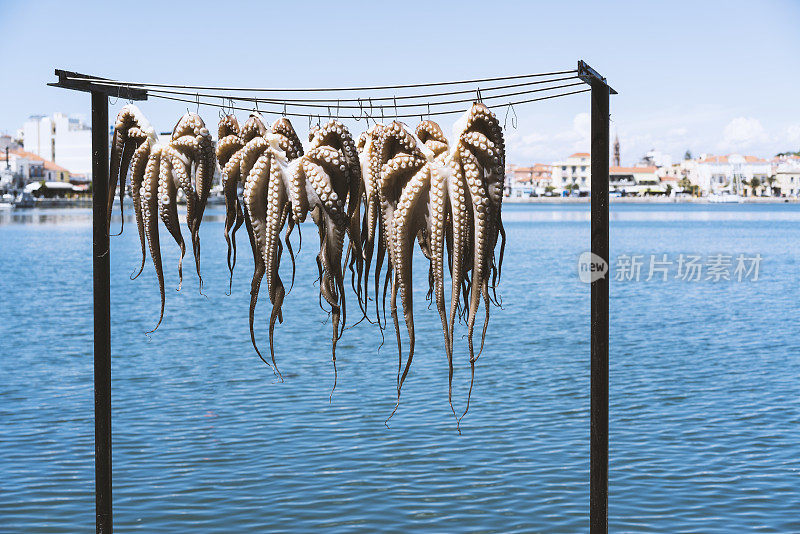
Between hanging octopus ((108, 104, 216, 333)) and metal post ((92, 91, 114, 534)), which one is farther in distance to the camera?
metal post ((92, 91, 114, 534))

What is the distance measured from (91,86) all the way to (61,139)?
585ft

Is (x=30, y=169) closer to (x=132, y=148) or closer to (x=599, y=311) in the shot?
(x=132, y=148)

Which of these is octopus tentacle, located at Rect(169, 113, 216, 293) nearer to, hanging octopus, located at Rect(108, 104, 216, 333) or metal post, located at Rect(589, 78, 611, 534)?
hanging octopus, located at Rect(108, 104, 216, 333)

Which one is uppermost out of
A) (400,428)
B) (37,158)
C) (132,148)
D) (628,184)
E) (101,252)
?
(37,158)

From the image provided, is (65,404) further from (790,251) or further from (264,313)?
(790,251)

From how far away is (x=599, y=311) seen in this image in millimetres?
6176

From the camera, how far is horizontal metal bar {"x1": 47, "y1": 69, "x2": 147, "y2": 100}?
21.4ft

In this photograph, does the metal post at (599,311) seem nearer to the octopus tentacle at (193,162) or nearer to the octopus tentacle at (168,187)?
the octopus tentacle at (193,162)

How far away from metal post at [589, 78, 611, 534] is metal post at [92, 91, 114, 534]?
336 centimetres

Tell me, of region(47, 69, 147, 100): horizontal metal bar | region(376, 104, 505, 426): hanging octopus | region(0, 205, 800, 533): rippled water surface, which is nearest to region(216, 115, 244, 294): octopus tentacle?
region(47, 69, 147, 100): horizontal metal bar

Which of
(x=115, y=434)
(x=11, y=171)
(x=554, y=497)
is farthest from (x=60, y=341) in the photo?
(x=11, y=171)

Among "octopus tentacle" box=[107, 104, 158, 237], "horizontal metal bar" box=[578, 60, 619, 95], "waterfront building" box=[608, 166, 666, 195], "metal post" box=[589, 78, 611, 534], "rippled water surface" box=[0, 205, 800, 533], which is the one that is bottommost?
"rippled water surface" box=[0, 205, 800, 533]

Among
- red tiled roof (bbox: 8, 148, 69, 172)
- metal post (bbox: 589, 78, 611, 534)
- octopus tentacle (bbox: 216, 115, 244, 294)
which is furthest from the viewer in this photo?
red tiled roof (bbox: 8, 148, 69, 172)

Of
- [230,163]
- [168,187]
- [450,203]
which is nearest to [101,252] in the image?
[168,187]
